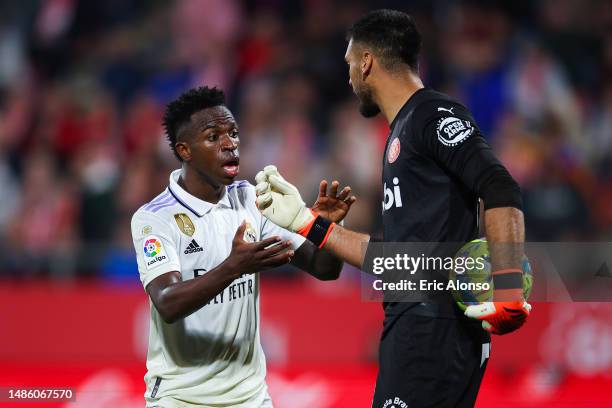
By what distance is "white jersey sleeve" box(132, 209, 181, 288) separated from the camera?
4.35m

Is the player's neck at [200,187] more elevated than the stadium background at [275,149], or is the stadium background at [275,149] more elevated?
the stadium background at [275,149]

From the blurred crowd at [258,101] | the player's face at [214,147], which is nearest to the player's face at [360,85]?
the player's face at [214,147]

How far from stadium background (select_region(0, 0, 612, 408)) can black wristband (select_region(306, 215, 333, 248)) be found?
2.75 meters

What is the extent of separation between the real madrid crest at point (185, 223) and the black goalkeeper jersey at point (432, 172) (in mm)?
1046

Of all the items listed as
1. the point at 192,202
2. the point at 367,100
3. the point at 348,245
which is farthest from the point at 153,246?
the point at 367,100

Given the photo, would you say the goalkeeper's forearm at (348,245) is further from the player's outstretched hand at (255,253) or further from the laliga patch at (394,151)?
the laliga patch at (394,151)

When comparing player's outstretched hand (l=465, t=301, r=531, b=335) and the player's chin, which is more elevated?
the player's chin

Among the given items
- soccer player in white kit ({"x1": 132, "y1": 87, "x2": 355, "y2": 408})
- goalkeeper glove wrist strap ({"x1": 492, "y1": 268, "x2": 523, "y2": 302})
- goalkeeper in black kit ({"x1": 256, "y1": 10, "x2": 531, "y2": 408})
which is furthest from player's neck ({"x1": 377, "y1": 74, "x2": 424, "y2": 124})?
goalkeeper glove wrist strap ({"x1": 492, "y1": 268, "x2": 523, "y2": 302})

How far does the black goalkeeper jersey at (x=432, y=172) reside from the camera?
3.79m

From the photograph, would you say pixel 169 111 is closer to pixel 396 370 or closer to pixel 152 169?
pixel 396 370

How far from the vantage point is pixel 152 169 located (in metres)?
A: 9.66

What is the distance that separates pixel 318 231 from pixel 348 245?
0.14 metres

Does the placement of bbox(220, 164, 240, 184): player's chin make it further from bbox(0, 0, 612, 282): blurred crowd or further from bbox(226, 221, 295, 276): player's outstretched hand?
bbox(0, 0, 612, 282): blurred crowd

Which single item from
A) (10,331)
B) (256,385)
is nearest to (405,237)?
(256,385)
